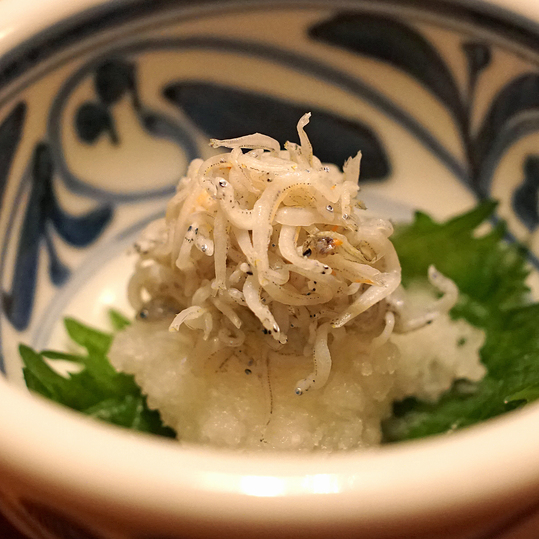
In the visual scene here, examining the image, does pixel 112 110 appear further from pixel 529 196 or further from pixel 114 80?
pixel 529 196

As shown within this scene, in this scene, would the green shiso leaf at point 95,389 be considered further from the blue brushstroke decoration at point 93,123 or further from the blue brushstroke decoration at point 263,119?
the blue brushstroke decoration at point 263,119

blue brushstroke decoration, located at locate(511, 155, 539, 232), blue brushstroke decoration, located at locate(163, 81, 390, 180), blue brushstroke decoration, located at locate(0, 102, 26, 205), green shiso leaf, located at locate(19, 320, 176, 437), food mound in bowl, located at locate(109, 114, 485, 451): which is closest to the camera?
food mound in bowl, located at locate(109, 114, 485, 451)

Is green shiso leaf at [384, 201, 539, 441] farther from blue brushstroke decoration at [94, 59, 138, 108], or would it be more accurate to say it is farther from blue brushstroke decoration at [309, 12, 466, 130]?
blue brushstroke decoration at [94, 59, 138, 108]

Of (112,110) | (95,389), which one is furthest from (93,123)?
(95,389)

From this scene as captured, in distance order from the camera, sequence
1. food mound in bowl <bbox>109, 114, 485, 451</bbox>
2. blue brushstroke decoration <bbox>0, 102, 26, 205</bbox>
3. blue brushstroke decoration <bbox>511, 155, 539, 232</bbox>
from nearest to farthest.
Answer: food mound in bowl <bbox>109, 114, 485, 451</bbox> → blue brushstroke decoration <bbox>0, 102, 26, 205</bbox> → blue brushstroke decoration <bbox>511, 155, 539, 232</bbox>

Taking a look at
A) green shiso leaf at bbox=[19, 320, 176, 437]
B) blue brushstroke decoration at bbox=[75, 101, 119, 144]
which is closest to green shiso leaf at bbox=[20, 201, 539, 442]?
green shiso leaf at bbox=[19, 320, 176, 437]
